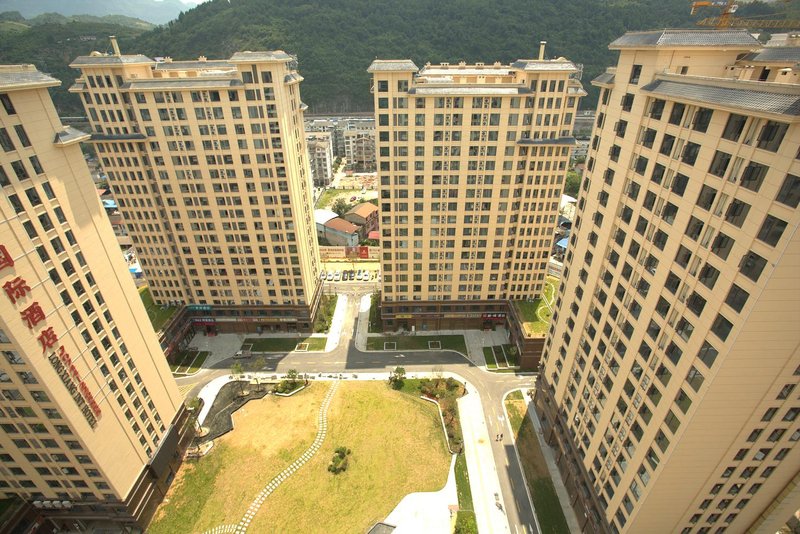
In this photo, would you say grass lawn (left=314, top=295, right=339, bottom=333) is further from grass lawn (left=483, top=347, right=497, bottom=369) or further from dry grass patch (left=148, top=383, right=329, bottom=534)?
grass lawn (left=483, top=347, right=497, bottom=369)

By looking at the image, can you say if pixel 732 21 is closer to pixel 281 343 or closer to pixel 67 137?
pixel 67 137

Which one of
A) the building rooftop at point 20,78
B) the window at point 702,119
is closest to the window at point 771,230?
the window at point 702,119

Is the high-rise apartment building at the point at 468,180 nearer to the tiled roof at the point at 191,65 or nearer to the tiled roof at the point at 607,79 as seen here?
the tiled roof at the point at 607,79

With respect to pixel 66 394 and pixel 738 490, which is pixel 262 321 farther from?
pixel 738 490

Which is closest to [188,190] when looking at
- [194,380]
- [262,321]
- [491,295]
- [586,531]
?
[262,321]

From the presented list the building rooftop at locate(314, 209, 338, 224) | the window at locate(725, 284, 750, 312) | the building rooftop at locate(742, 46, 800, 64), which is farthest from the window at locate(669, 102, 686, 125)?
the building rooftop at locate(314, 209, 338, 224)
